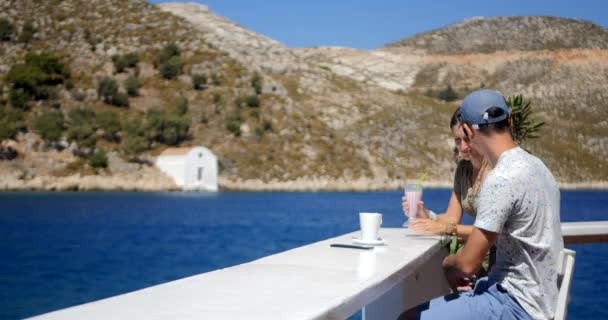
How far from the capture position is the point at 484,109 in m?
1.94

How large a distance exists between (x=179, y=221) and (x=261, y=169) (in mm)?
18263

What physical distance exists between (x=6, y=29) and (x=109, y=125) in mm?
15218

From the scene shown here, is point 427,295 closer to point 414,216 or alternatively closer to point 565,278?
point 414,216

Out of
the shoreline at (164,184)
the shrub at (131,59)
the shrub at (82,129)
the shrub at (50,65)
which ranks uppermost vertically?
the shrub at (131,59)

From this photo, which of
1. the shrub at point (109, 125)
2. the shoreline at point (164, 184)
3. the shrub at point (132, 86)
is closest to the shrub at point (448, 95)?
the shoreline at point (164, 184)

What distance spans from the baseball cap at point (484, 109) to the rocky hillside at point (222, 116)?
46.2 meters

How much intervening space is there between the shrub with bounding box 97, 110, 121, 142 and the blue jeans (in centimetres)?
4739

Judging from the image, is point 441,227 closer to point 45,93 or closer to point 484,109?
point 484,109

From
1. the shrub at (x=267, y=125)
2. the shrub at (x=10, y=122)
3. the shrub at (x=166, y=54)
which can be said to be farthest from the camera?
the shrub at (x=166, y=54)

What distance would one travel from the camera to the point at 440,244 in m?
2.79

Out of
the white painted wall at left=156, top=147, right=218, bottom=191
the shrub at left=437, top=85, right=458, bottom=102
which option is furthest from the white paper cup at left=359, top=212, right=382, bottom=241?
the shrub at left=437, top=85, right=458, bottom=102

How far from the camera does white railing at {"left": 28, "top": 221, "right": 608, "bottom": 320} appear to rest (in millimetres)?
1420

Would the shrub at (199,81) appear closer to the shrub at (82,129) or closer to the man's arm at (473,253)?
the shrub at (82,129)

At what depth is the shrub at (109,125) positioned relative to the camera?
157 ft
